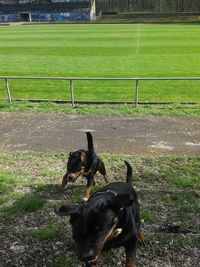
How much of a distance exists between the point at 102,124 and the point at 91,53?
2000cm

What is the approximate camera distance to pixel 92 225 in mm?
3322

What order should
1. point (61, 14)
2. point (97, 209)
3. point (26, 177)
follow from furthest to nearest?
point (61, 14) → point (26, 177) → point (97, 209)

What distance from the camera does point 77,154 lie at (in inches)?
238

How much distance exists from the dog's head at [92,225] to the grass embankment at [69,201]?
56.4 inches

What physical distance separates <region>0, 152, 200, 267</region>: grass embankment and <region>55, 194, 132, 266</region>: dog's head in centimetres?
143

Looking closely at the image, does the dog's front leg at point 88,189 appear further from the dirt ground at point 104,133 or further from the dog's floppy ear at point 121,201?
the dirt ground at point 104,133

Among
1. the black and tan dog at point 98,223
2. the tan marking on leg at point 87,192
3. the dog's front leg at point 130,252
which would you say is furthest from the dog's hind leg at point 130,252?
the tan marking on leg at point 87,192

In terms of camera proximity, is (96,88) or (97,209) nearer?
(97,209)

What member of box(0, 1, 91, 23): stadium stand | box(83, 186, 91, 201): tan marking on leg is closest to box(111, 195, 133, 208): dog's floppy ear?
Answer: box(83, 186, 91, 201): tan marking on leg

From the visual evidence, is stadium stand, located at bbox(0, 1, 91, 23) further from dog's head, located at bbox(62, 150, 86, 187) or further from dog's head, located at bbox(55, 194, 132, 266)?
dog's head, located at bbox(55, 194, 132, 266)

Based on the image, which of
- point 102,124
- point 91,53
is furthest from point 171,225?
point 91,53

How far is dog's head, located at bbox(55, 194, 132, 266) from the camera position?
10.9 feet

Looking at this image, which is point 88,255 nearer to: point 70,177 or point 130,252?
point 130,252

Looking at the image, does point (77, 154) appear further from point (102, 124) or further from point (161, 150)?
point (102, 124)
